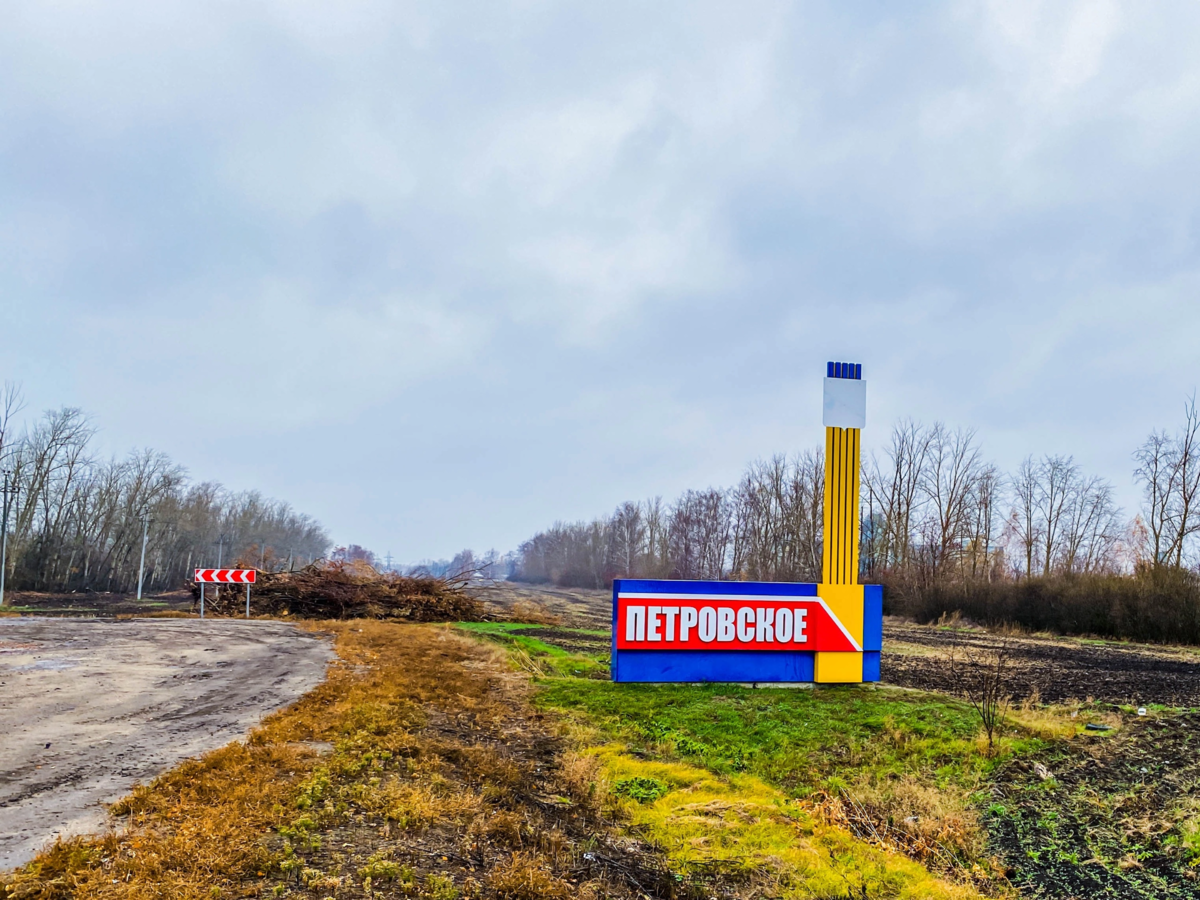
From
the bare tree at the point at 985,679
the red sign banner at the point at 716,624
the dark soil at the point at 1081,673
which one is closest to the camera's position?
the bare tree at the point at 985,679

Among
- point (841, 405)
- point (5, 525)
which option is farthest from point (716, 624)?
point (5, 525)

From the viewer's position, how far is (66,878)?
154 inches

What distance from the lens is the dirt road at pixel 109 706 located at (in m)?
5.43

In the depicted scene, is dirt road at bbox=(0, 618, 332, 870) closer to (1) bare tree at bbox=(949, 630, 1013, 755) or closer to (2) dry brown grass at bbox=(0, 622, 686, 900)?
(2) dry brown grass at bbox=(0, 622, 686, 900)

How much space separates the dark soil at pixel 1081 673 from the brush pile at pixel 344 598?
17.5 metres

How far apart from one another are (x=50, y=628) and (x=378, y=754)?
18558 millimetres

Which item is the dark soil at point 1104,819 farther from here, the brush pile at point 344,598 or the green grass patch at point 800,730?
the brush pile at point 344,598

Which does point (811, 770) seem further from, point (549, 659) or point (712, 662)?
point (549, 659)

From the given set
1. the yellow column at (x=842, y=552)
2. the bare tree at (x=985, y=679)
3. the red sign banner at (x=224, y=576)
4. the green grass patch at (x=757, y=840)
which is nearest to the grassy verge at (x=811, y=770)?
the green grass patch at (x=757, y=840)

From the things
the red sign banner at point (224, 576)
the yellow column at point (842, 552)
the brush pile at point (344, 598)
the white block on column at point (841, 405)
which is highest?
the white block on column at point (841, 405)

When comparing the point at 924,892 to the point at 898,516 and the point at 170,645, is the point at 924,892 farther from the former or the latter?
the point at 898,516

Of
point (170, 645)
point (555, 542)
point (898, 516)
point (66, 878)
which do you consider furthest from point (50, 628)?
point (555, 542)

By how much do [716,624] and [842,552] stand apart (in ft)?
8.62

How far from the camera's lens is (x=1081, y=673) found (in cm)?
1530
